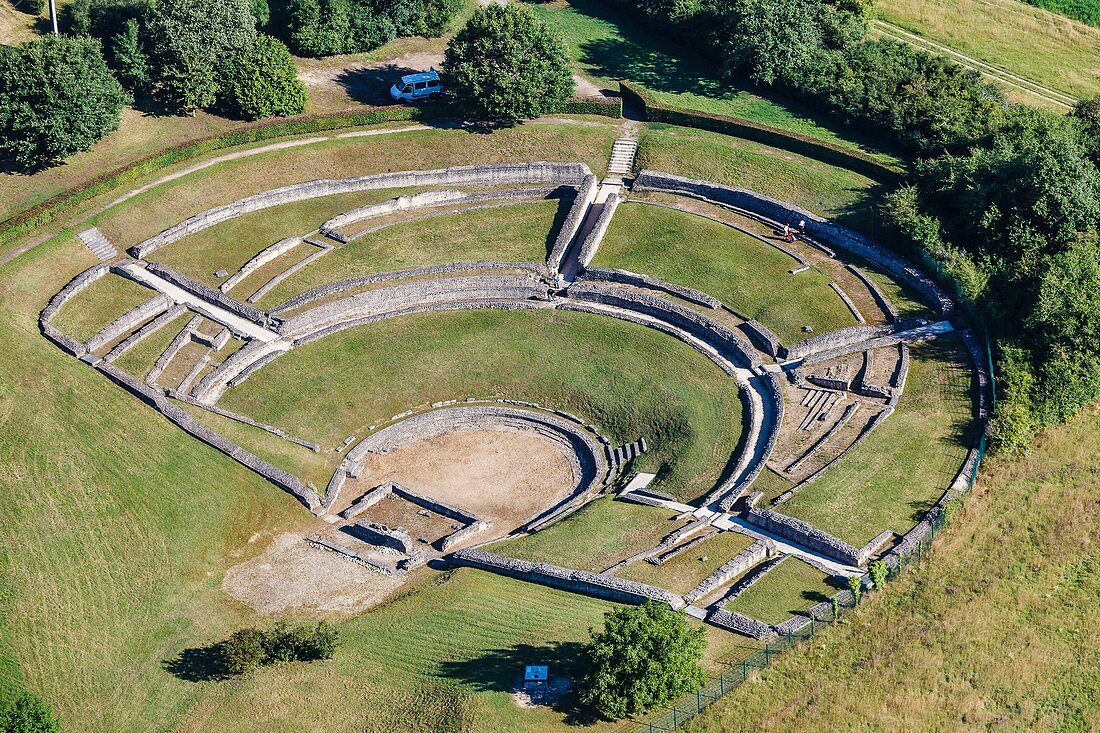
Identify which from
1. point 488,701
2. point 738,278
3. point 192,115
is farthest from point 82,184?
point 488,701

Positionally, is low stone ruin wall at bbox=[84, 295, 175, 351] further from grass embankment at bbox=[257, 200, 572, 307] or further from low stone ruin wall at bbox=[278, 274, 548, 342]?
low stone ruin wall at bbox=[278, 274, 548, 342]

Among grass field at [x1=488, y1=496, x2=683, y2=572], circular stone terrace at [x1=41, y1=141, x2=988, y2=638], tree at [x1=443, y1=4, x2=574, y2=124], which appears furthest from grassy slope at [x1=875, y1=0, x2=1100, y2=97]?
grass field at [x1=488, y1=496, x2=683, y2=572]

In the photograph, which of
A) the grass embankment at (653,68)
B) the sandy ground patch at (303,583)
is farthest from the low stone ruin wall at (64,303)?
the grass embankment at (653,68)

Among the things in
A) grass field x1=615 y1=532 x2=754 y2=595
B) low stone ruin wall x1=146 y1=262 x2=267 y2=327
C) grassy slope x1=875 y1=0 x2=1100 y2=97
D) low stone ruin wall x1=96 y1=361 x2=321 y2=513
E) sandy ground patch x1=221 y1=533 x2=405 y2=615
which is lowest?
sandy ground patch x1=221 y1=533 x2=405 y2=615

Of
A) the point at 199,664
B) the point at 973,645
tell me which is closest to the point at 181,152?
the point at 199,664

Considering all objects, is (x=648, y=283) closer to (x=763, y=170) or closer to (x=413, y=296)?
(x=763, y=170)
